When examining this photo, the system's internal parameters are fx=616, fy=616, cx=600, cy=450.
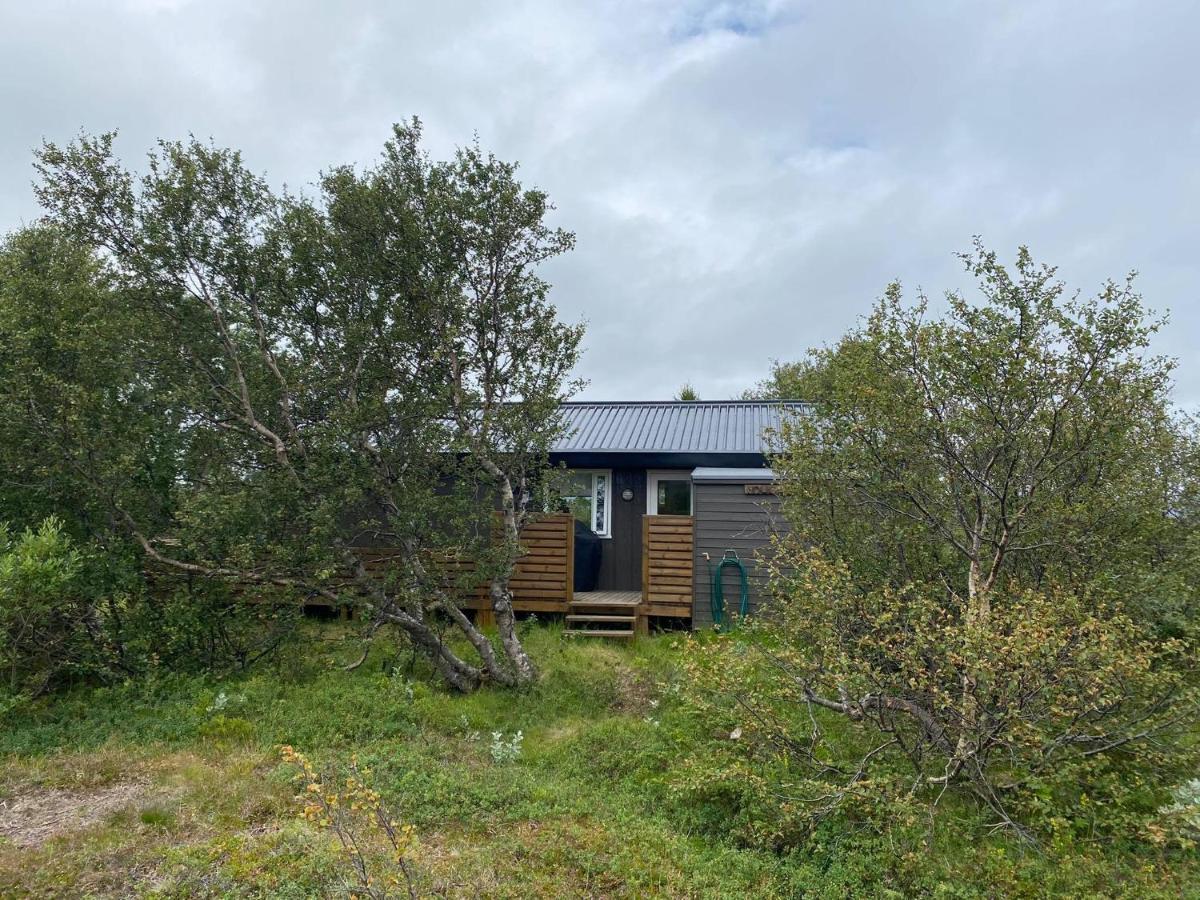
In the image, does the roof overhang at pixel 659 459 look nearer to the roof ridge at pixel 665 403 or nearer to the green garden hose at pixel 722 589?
the roof ridge at pixel 665 403

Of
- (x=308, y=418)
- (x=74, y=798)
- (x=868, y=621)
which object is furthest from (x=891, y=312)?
(x=74, y=798)

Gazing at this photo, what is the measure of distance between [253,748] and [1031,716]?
5.31m

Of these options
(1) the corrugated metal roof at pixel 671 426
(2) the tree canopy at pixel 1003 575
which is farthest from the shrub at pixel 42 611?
(1) the corrugated metal roof at pixel 671 426

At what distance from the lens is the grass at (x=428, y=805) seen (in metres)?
3.14

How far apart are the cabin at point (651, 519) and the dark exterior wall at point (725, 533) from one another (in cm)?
1

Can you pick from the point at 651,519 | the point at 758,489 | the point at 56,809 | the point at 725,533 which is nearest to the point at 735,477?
the point at 758,489

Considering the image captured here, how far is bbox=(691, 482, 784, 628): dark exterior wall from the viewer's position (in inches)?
326

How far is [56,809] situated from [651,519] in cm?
639

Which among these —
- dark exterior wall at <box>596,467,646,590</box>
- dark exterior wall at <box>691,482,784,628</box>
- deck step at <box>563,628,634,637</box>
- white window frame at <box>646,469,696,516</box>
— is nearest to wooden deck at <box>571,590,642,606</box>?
dark exterior wall at <box>596,467,646,590</box>

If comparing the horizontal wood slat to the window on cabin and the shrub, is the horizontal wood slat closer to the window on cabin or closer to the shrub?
the window on cabin

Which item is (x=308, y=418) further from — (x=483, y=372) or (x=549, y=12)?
(x=549, y=12)

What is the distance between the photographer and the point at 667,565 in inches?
337

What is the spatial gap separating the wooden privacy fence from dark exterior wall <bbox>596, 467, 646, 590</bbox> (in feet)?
8.73

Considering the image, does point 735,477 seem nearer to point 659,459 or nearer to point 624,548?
point 659,459
